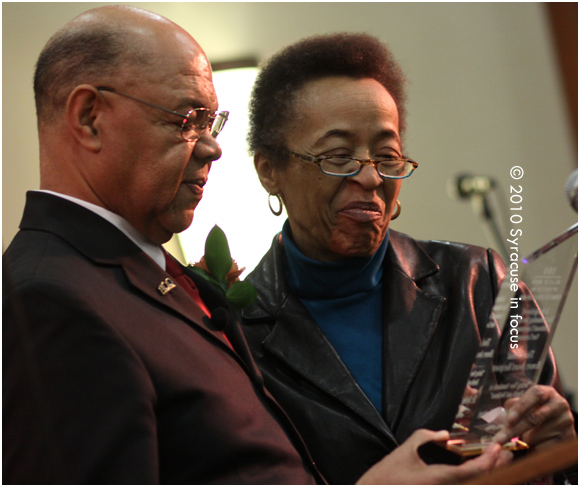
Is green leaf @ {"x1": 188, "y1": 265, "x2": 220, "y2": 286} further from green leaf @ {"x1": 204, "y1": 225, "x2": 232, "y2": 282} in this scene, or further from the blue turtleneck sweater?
the blue turtleneck sweater

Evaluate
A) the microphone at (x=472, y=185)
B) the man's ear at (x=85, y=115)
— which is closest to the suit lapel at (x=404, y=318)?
the man's ear at (x=85, y=115)

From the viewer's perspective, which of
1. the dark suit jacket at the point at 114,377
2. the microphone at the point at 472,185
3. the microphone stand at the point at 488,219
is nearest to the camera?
the dark suit jacket at the point at 114,377

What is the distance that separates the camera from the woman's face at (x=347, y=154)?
1.72 meters

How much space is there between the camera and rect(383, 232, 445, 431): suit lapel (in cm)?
159

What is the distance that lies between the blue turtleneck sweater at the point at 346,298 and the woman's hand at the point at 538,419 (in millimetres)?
484

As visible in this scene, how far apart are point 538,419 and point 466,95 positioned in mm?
2445

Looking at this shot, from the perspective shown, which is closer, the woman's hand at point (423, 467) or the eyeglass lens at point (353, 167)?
the woman's hand at point (423, 467)

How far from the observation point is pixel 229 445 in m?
1.11

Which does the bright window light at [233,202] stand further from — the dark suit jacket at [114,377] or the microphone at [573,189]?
the microphone at [573,189]

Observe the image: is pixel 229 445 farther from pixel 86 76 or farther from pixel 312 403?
pixel 86 76

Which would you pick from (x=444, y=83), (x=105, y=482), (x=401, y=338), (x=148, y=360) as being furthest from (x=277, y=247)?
(x=444, y=83)

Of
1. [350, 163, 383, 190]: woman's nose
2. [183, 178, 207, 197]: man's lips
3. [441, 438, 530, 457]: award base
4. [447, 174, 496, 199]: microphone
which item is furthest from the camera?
[447, 174, 496, 199]: microphone

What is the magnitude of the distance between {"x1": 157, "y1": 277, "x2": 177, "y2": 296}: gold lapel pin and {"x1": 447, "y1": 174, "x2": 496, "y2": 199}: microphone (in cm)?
201

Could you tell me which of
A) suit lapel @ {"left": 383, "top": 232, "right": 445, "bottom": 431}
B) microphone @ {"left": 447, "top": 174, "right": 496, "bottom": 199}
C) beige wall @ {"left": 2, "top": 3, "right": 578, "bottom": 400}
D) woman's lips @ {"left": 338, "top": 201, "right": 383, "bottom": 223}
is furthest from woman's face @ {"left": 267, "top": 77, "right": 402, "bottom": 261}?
beige wall @ {"left": 2, "top": 3, "right": 578, "bottom": 400}
